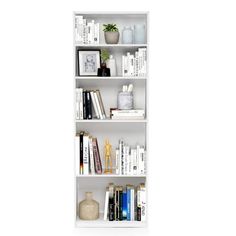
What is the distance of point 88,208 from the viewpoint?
12.0ft

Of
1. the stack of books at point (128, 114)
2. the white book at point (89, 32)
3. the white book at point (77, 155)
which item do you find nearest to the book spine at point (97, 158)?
the white book at point (77, 155)

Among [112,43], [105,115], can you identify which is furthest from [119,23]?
[105,115]

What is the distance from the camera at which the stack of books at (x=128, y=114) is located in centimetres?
358

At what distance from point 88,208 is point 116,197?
23 cm

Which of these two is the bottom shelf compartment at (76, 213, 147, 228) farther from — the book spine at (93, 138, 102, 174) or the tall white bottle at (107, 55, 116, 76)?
the tall white bottle at (107, 55, 116, 76)

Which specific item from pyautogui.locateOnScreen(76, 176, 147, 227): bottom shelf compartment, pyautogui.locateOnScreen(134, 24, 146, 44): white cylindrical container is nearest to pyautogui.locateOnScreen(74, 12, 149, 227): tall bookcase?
pyautogui.locateOnScreen(76, 176, 147, 227): bottom shelf compartment

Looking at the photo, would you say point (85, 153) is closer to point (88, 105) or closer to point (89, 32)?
point (88, 105)

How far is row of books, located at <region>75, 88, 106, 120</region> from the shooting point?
357cm

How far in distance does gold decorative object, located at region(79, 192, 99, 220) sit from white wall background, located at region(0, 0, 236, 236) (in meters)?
Result: 0.17

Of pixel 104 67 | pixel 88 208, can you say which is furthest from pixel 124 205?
pixel 104 67

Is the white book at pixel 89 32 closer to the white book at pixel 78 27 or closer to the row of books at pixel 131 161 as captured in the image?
the white book at pixel 78 27

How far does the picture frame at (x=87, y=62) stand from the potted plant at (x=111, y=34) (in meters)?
0.15
